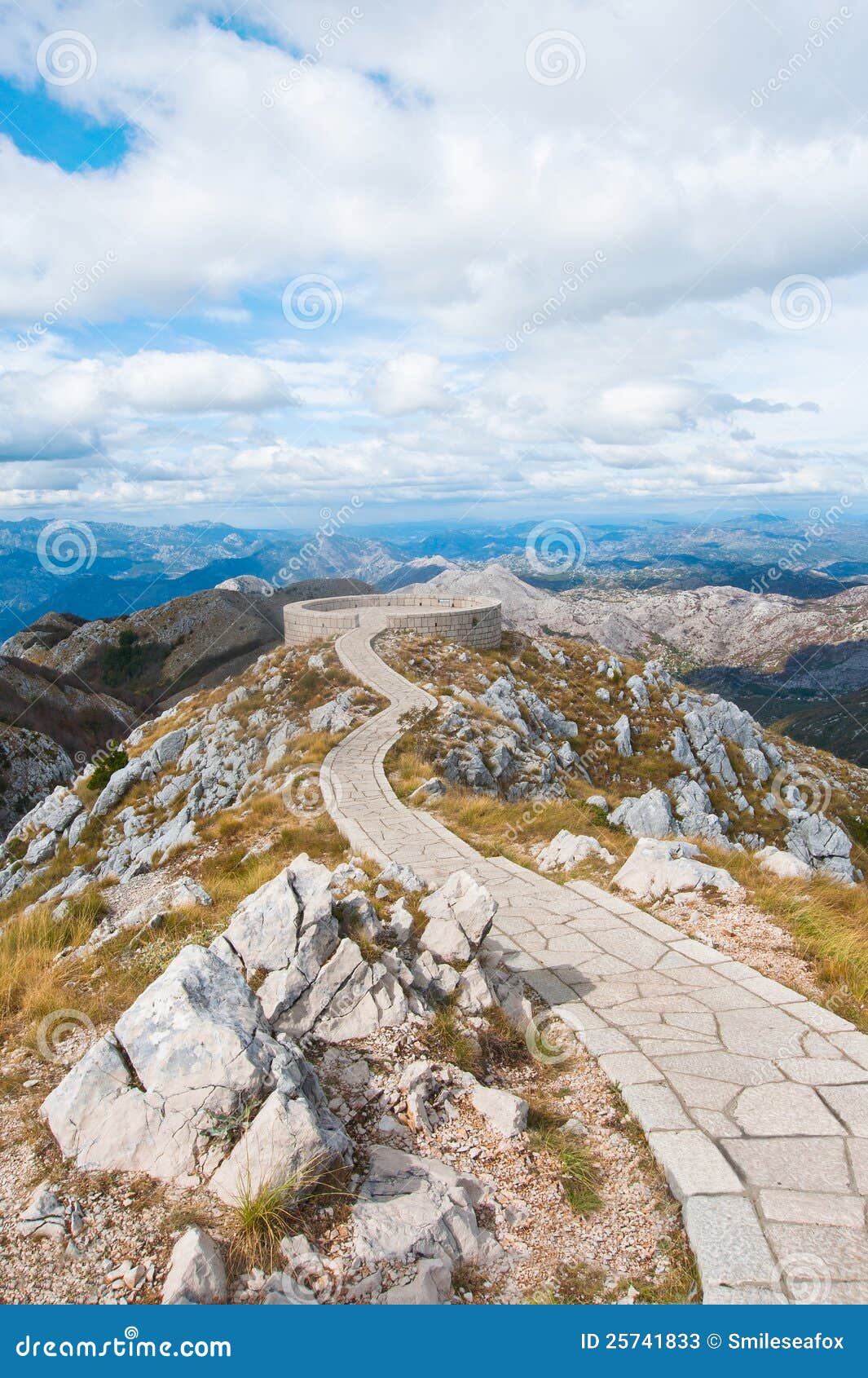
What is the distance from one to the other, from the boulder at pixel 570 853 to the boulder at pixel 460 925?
3.22 meters

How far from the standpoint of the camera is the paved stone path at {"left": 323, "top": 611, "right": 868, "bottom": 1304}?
296 centimetres

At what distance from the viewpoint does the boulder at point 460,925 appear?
527 centimetres

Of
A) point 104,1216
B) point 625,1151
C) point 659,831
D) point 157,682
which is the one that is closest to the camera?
point 104,1216

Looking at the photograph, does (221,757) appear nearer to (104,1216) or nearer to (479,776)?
(479,776)

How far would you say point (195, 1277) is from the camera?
2717 millimetres

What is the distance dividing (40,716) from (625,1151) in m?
81.6

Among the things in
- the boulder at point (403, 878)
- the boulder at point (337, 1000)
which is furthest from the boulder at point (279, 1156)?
the boulder at point (403, 878)

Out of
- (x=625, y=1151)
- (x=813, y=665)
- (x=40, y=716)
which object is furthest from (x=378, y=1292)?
(x=813, y=665)

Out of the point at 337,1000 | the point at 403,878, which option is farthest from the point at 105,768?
the point at 337,1000

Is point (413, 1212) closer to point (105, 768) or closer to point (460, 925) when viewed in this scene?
point (460, 925)

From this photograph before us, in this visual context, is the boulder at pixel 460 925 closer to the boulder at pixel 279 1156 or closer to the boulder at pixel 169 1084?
the boulder at pixel 169 1084

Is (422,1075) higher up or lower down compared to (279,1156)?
lower down

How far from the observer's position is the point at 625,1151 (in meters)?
3.71

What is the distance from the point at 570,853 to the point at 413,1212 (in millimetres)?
5913
